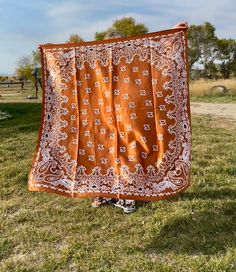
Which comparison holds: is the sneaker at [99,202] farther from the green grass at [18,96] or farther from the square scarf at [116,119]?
the green grass at [18,96]

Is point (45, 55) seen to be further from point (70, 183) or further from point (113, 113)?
point (70, 183)

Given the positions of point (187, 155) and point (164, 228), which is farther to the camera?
point (164, 228)

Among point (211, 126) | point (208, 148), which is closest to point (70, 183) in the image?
point (208, 148)

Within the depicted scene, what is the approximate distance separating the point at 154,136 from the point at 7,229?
5.92 feet

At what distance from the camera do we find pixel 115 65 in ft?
11.8

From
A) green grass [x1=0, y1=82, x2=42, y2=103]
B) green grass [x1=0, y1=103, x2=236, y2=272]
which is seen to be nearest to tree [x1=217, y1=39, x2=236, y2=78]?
green grass [x1=0, y1=82, x2=42, y2=103]

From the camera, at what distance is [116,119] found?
365cm

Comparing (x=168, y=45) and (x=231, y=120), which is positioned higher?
(x=168, y=45)

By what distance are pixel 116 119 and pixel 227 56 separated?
144ft

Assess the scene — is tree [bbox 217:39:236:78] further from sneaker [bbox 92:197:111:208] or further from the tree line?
sneaker [bbox 92:197:111:208]

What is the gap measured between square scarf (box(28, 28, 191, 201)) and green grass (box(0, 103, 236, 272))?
1.39ft

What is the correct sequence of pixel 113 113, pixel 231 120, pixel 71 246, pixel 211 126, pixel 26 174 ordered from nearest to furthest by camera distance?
pixel 71 246, pixel 113 113, pixel 26 174, pixel 211 126, pixel 231 120

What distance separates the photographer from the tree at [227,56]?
43188 millimetres

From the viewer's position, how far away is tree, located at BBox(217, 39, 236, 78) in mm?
43188
